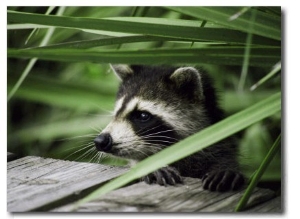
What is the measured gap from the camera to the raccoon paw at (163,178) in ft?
8.33

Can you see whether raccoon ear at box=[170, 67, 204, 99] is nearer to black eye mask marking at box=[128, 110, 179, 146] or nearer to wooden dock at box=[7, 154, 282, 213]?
black eye mask marking at box=[128, 110, 179, 146]

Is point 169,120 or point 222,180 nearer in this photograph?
point 222,180

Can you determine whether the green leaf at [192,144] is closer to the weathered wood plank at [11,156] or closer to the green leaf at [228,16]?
the green leaf at [228,16]

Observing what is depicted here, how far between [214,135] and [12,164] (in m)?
1.01

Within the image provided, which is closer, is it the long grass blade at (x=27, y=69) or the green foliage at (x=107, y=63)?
the green foliage at (x=107, y=63)

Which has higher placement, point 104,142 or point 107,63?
point 107,63

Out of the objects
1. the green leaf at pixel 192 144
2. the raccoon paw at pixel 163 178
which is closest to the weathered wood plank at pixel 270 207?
the raccoon paw at pixel 163 178

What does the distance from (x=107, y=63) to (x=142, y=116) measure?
0.29 metres

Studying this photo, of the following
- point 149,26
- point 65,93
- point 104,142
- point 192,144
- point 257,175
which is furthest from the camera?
point 65,93

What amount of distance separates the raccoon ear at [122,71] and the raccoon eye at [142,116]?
199 mm

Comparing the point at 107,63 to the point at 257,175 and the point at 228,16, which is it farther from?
the point at 257,175

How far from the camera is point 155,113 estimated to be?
267 cm

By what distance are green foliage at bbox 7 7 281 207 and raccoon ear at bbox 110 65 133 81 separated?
0.03 m

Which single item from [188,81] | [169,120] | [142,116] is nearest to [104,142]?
[142,116]
